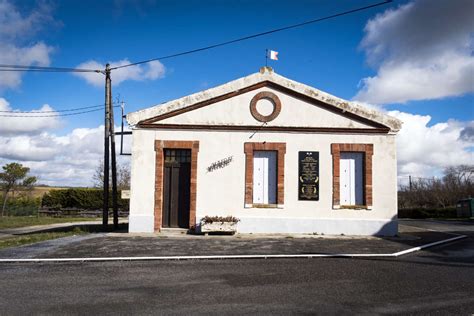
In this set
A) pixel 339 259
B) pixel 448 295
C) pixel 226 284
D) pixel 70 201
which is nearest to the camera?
pixel 448 295

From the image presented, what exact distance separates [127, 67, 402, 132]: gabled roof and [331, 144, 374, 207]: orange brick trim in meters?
1.11

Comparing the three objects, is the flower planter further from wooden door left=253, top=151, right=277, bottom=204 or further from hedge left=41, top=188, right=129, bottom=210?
hedge left=41, top=188, right=129, bottom=210

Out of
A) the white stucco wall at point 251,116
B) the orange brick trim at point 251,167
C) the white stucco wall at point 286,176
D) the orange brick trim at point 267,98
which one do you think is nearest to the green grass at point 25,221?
the white stucco wall at point 286,176

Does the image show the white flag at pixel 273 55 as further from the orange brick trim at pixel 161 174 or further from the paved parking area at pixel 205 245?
the paved parking area at pixel 205 245

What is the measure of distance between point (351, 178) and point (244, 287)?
9433 millimetres

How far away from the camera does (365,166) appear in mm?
14914

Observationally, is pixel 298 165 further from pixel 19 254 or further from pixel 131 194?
pixel 19 254

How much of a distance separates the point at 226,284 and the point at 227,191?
8.00 m

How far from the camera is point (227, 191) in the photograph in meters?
14.9

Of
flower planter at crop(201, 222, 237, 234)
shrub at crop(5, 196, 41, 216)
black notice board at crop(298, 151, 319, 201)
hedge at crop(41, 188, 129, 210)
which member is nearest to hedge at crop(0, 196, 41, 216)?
shrub at crop(5, 196, 41, 216)

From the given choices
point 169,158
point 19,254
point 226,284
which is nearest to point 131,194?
point 169,158

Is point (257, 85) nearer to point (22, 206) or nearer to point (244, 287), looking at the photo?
point (244, 287)

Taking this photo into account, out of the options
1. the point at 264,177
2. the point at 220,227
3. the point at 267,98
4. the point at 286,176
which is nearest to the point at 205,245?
the point at 220,227

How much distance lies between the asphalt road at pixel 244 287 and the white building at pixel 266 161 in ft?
17.4
